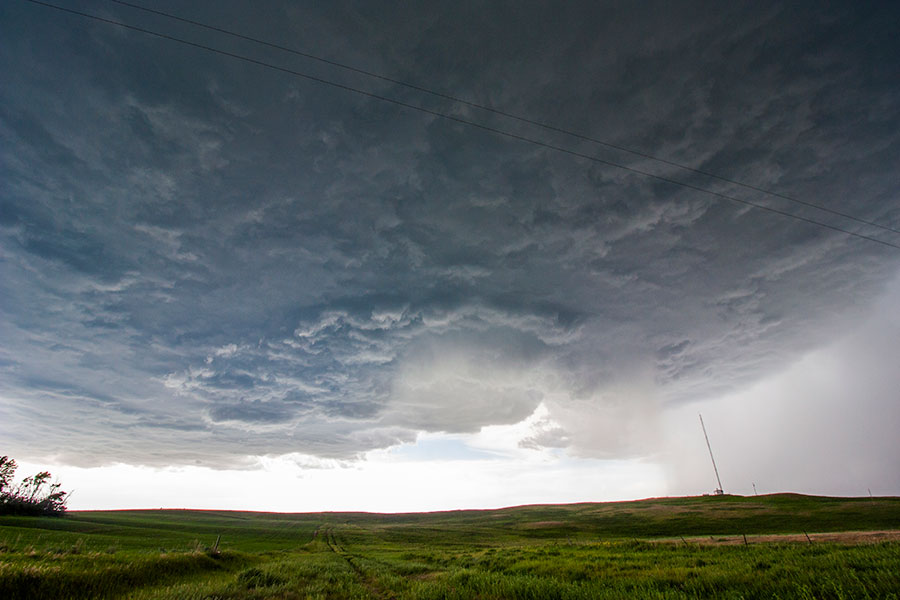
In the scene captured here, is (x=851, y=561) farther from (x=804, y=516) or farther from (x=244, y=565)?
(x=804, y=516)

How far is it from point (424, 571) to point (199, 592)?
1438 centimetres

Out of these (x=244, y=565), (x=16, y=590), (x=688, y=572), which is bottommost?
(x=244, y=565)

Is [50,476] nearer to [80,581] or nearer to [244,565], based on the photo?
[244,565]

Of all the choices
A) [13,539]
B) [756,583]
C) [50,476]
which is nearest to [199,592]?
[756,583]

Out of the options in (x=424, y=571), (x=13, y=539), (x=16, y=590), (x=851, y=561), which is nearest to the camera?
(x=16, y=590)

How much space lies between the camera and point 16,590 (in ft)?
40.2

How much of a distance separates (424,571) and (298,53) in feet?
97.2

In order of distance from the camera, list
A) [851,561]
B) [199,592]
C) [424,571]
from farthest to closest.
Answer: [424,571] < [851,561] < [199,592]

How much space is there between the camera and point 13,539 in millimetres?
46125

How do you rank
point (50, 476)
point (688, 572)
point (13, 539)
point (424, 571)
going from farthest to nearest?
point (50, 476) → point (13, 539) → point (424, 571) → point (688, 572)

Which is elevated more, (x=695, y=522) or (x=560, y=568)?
(x=560, y=568)

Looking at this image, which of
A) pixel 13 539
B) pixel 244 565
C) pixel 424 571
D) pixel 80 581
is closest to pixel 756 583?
pixel 424 571

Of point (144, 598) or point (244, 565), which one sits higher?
point (144, 598)

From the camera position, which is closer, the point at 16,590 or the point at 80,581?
the point at 16,590
